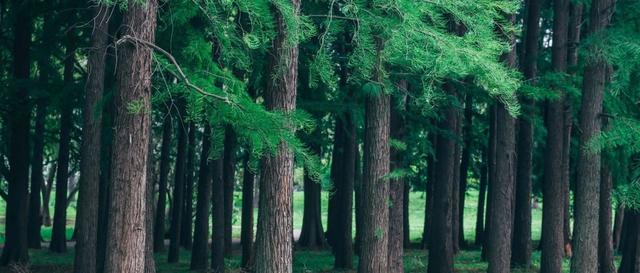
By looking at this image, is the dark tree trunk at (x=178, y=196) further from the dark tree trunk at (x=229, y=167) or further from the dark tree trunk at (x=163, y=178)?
the dark tree trunk at (x=229, y=167)

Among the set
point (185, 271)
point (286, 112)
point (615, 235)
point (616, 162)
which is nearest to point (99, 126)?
point (286, 112)

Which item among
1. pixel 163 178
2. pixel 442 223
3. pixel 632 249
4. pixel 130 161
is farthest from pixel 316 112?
pixel 130 161

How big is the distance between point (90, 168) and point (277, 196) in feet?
19.6

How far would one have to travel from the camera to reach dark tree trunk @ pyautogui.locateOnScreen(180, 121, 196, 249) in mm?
30281

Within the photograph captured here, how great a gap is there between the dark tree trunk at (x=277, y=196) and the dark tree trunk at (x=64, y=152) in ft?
24.3

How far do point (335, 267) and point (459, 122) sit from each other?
5426mm

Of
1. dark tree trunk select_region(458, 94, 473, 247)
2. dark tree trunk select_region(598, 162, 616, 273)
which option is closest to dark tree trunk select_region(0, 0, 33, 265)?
dark tree trunk select_region(458, 94, 473, 247)

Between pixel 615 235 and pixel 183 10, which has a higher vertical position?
pixel 183 10

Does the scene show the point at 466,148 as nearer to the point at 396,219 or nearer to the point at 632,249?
the point at 632,249

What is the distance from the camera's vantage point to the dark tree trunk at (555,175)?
2233 cm

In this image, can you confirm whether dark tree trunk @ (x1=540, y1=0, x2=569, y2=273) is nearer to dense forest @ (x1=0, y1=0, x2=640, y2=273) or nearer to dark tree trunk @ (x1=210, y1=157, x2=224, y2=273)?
dense forest @ (x1=0, y1=0, x2=640, y2=273)

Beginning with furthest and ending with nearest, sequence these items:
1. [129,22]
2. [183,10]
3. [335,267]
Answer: [335,267], [183,10], [129,22]

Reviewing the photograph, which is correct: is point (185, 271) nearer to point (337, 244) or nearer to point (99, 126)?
point (337, 244)

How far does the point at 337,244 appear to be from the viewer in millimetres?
26844
